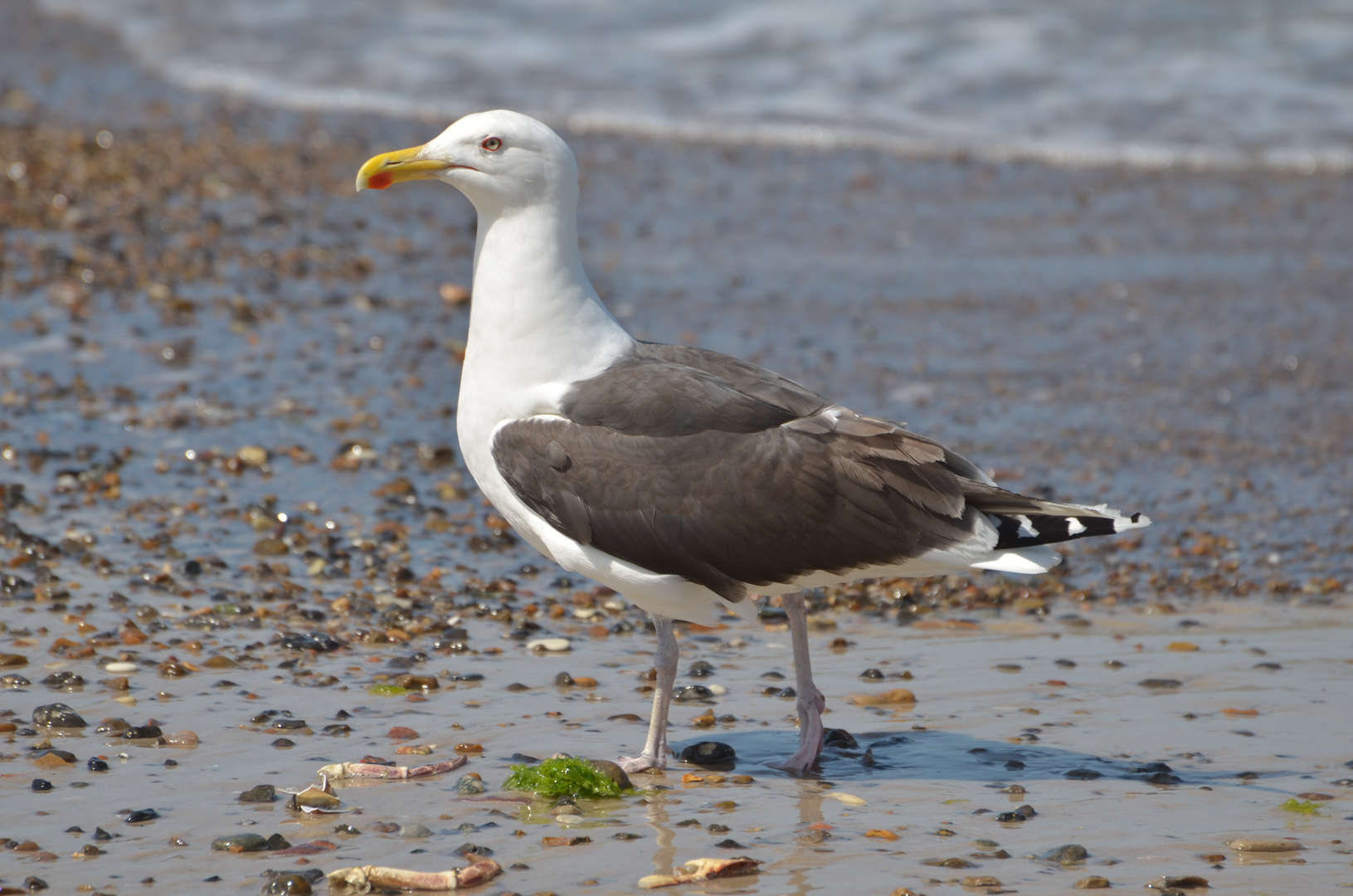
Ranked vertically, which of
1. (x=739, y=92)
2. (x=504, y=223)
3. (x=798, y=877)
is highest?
(x=739, y=92)

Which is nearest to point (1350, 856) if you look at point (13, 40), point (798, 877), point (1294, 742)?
point (1294, 742)

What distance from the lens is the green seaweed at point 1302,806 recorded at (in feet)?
14.4

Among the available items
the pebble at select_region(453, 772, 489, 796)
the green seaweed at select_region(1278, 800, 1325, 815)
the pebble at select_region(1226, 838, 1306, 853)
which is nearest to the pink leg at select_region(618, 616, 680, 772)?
the pebble at select_region(453, 772, 489, 796)

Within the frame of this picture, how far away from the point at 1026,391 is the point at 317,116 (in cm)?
885

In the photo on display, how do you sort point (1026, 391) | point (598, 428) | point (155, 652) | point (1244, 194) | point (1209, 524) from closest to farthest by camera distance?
point (598, 428)
point (155, 652)
point (1209, 524)
point (1026, 391)
point (1244, 194)

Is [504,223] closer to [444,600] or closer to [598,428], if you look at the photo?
[598,428]

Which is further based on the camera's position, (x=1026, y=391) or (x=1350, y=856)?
(x=1026, y=391)

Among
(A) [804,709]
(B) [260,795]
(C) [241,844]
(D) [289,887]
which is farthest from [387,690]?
(D) [289,887]

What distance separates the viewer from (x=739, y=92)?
56.6ft

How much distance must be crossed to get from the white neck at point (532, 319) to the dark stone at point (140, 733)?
1421 millimetres

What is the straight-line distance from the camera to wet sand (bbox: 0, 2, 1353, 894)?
435 centimetres

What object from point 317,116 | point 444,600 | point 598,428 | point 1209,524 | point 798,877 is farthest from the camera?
point 317,116

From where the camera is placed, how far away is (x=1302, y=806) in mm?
4422

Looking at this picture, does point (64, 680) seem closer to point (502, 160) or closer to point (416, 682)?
point (416, 682)
